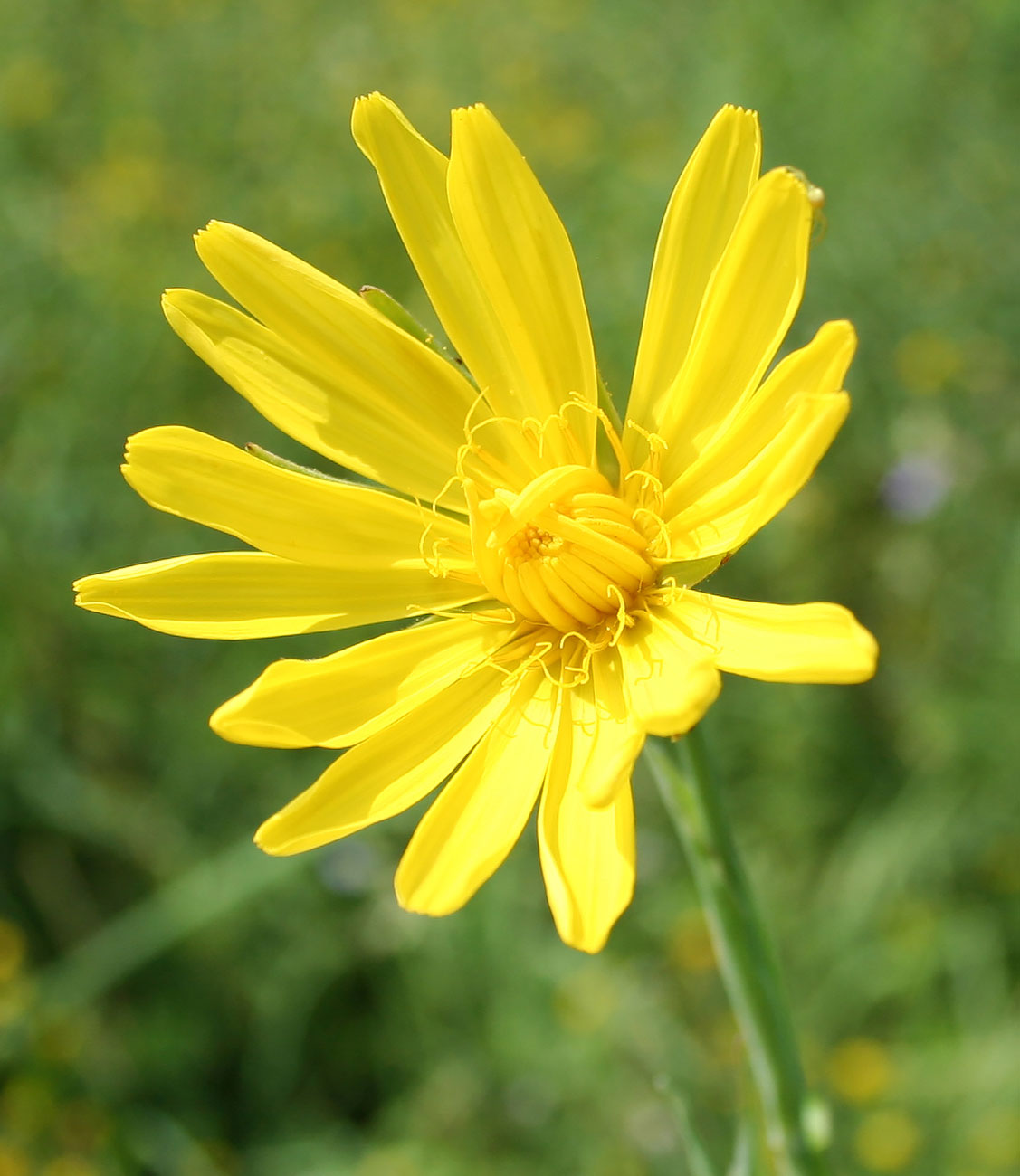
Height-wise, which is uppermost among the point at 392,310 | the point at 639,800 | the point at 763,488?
the point at 392,310

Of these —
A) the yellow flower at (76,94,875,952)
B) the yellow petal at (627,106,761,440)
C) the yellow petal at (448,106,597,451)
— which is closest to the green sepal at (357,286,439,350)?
the yellow flower at (76,94,875,952)

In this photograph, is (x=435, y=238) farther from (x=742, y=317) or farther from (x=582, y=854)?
(x=582, y=854)

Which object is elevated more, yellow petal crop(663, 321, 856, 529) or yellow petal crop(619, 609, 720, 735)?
yellow petal crop(663, 321, 856, 529)

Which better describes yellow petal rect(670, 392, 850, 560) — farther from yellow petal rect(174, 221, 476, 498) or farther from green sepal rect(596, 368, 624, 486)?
yellow petal rect(174, 221, 476, 498)

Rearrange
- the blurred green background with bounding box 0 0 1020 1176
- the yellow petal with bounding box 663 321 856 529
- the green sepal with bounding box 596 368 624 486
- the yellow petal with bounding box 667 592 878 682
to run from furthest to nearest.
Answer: the blurred green background with bounding box 0 0 1020 1176
the green sepal with bounding box 596 368 624 486
the yellow petal with bounding box 663 321 856 529
the yellow petal with bounding box 667 592 878 682

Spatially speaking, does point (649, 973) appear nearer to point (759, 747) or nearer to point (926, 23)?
point (759, 747)

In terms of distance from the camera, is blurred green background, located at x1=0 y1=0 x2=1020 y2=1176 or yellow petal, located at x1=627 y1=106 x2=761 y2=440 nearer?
yellow petal, located at x1=627 y1=106 x2=761 y2=440

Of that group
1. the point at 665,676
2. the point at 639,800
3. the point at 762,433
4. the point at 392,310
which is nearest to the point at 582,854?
the point at 665,676
